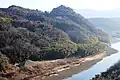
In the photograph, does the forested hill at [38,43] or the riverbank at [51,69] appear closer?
the riverbank at [51,69]

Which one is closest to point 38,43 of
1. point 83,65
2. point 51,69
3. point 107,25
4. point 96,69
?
point 83,65

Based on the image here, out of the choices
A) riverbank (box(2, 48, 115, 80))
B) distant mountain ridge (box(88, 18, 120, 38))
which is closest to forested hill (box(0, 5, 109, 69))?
riverbank (box(2, 48, 115, 80))

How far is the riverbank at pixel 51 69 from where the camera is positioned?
127ft

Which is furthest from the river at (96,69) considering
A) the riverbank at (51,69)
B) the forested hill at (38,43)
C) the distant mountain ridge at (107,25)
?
the distant mountain ridge at (107,25)

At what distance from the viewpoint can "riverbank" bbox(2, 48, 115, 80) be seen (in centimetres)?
3881

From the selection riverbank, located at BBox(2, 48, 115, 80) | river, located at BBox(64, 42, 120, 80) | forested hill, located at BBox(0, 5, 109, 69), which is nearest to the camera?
riverbank, located at BBox(2, 48, 115, 80)

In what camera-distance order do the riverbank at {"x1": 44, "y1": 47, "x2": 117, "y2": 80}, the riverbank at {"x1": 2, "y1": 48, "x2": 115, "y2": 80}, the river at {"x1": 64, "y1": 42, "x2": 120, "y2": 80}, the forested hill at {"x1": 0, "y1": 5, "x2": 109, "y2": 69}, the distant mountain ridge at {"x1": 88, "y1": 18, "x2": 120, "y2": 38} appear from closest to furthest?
the riverbank at {"x1": 2, "y1": 48, "x2": 115, "y2": 80} → the river at {"x1": 64, "y1": 42, "x2": 120, "y2": 80} → the riverbank at {"x1": 44, "y1": 47, "x2": 117, "y2": 80} → the forested hill at {"x1": 0, "y1": 5, "x2": 109, "y2": 69} → the distant mountain ridge at {"x1": 88, "y1": 18, "x2": 120, "y2": 38}

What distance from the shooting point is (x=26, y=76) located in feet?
126

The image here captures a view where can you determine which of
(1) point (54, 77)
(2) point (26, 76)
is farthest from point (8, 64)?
(1) point (54, 77)

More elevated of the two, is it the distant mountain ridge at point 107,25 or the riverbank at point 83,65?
the distant mountain ridge at point 107,25

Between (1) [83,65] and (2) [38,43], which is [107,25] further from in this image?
(2) [38,43]

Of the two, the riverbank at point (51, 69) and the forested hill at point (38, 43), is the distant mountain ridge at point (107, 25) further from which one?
the riverbank at point (51, 69)

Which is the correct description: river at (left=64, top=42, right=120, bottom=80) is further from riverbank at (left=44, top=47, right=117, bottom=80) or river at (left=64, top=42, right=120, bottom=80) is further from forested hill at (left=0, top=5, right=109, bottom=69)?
forested hill at (left=0, top=5, right=109, bottom=69)

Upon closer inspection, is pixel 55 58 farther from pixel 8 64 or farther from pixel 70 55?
pixel 8 64
